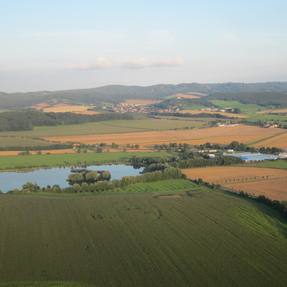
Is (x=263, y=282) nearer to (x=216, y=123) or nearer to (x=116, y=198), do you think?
(x=116, y=198)

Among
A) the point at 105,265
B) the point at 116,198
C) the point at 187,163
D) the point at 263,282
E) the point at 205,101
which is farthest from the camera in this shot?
the point at 205,101

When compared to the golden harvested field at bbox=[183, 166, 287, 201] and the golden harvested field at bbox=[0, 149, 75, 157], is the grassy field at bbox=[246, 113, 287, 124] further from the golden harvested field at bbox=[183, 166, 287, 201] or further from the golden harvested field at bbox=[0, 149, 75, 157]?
the golden harvested field at bbox=[183, 166, 287, 201]

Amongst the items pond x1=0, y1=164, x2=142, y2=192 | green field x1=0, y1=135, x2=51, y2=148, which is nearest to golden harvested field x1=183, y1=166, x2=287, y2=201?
pond x1=0, y1=164, x2=142, y2=192

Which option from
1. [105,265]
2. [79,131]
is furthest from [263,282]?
[79,131]

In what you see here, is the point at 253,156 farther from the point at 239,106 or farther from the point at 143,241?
the point at 239,106

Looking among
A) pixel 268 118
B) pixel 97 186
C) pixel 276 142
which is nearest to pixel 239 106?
pixel 268 118

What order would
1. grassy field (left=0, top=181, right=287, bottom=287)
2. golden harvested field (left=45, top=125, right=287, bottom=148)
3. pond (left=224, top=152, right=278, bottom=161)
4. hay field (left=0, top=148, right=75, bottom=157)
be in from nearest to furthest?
grassy field (left=0, top=181, right=287, bottom=287) < pond (left=224, top=152, right=278, bottom=161) < hay field (left=0, top=148, right=75, bottom=157) < golden harvested field (left=45, top=125, right=287, bottom=148)
